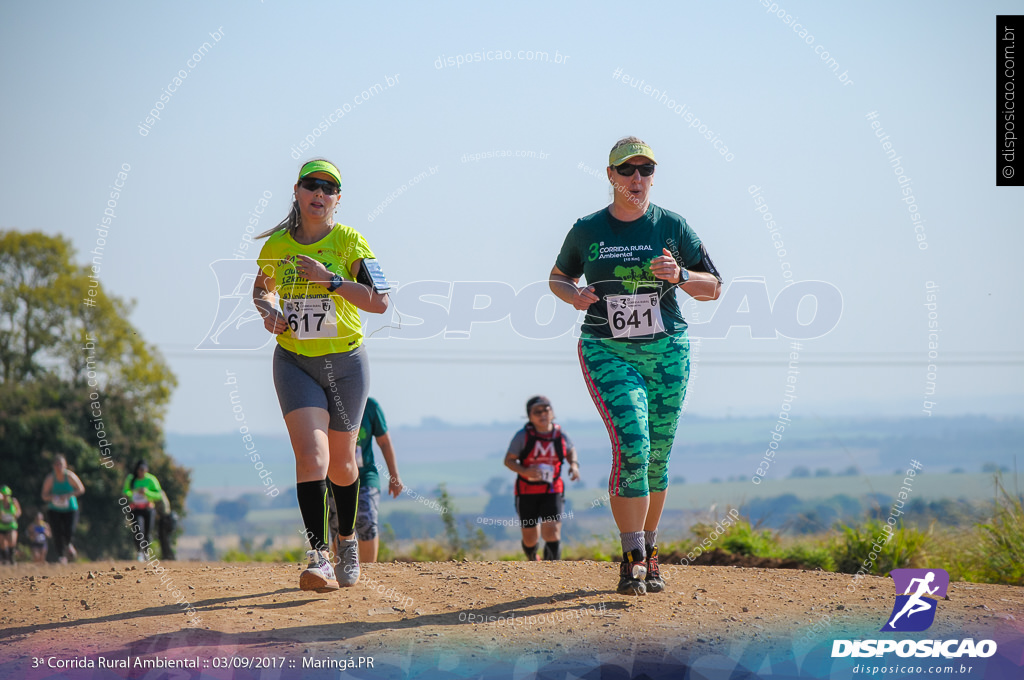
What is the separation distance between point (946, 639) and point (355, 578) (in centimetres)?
306

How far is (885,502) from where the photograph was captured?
925 centimetres

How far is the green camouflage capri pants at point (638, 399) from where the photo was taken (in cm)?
479

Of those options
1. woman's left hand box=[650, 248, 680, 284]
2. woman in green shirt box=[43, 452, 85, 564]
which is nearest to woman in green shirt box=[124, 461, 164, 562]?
woman in green shirt box=[43, 452, 85, 564]

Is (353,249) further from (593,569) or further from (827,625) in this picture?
(827,625)

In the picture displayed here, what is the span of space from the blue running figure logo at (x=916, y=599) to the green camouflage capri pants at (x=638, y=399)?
134 cm

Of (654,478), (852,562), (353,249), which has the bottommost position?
(852,562)

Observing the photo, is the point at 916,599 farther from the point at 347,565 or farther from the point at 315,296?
the point at 315,296

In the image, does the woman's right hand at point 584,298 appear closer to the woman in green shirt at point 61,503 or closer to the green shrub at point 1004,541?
the green shrub at point 1004,541

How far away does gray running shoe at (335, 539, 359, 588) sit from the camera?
17.3 ft

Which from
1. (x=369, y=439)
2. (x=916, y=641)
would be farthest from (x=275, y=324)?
(x=916, y=641)

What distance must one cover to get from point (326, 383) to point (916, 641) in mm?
3193

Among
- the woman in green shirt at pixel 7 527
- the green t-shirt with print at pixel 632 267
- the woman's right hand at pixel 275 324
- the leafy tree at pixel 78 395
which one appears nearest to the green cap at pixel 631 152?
the green t-shirt with print at pixel 632 267

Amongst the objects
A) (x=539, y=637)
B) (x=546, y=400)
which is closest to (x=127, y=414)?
(x=546, y=400)

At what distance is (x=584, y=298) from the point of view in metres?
4.89
